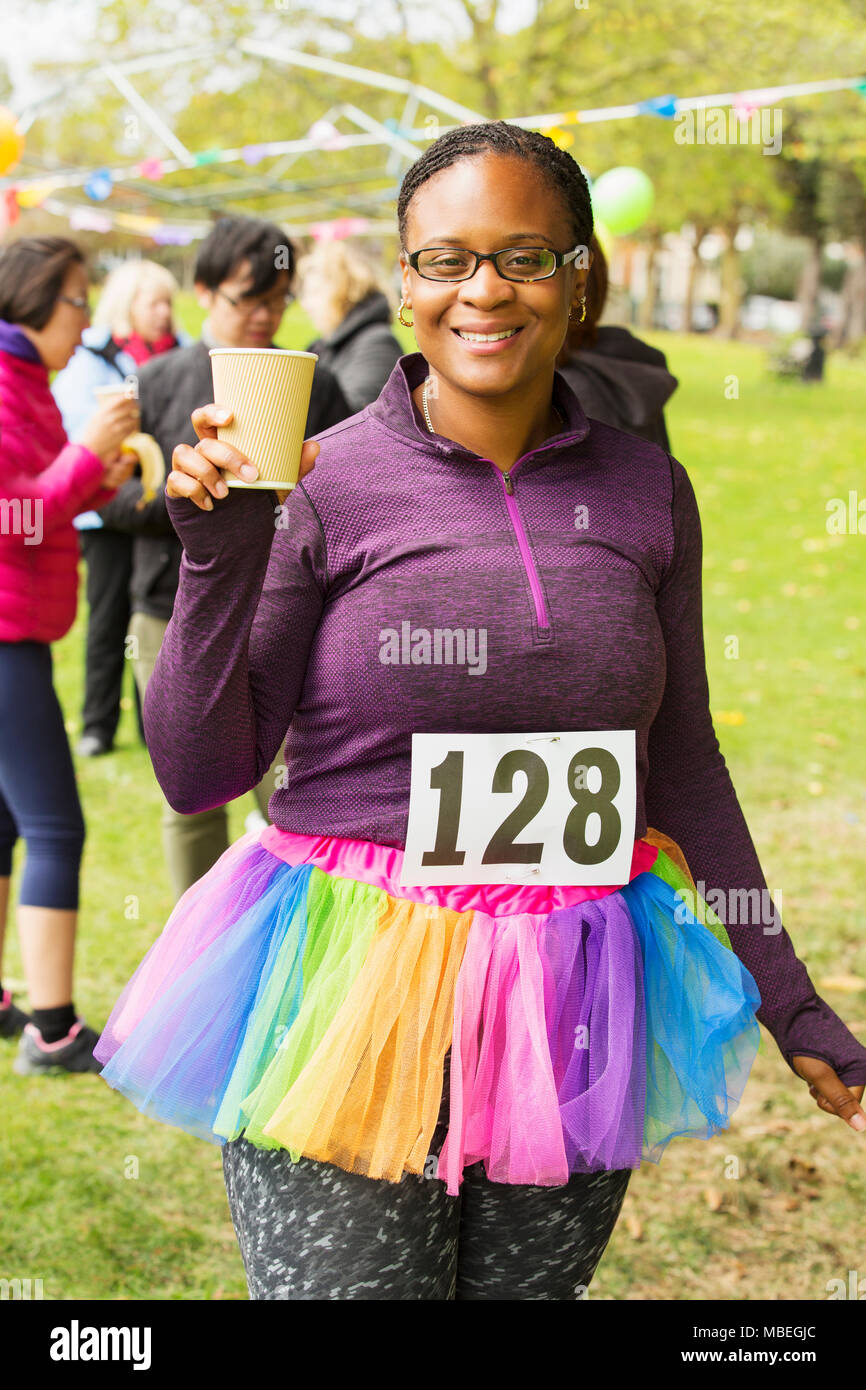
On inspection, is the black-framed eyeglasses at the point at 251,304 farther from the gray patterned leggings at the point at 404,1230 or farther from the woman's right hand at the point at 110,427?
the gray patterned leggings at the point at 404,1230

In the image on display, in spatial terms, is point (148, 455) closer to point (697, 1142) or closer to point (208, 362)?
point (208, 362)

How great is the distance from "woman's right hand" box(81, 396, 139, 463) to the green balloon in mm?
5605

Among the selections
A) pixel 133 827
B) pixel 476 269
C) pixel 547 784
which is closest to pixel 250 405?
pixel 476 269

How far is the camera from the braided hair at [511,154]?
1.75 meters

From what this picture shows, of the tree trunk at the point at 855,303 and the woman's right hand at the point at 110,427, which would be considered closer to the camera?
the woman's right hand at the point at 110,427

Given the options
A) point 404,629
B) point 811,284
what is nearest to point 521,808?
point 404,629

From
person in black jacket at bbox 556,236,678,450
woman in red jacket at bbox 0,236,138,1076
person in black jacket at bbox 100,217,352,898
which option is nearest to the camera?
person in black jacket at bbox 556,236,678,450

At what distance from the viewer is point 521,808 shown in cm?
177

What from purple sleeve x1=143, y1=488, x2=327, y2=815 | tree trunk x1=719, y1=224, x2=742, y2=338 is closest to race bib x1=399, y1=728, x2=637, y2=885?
purple sleeve x1=143, y1=488, x2=327, y2=815

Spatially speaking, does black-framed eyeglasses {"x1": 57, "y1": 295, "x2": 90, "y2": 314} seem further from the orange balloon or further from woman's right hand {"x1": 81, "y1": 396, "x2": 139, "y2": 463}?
the orange balloon

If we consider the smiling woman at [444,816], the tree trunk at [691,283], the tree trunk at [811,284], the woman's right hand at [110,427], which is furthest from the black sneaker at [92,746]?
the tree trunk at [691,283]

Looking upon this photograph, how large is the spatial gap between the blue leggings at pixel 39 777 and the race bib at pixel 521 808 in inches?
91.6

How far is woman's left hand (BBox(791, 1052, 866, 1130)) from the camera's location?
203 cm

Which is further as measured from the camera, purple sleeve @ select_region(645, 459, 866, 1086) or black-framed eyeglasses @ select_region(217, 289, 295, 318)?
black-framed eyeglasses @ select_region(217, 289, 295, 318)
